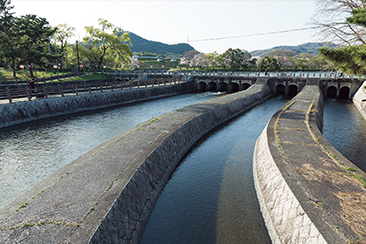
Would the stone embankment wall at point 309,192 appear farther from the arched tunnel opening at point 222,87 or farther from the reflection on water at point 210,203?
the arched tunnel opening at point 222,87

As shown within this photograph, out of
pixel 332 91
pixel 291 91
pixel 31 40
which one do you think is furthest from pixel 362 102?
pixel 31 40

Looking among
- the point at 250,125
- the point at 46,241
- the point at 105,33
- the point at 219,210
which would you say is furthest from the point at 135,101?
the point at 105,33

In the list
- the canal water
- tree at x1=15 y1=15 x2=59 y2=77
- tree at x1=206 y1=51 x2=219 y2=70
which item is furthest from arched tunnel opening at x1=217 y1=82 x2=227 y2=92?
tree at x1=206 y1=51 x2=219 y2=70

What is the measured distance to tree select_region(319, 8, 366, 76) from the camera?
12531 millimetres

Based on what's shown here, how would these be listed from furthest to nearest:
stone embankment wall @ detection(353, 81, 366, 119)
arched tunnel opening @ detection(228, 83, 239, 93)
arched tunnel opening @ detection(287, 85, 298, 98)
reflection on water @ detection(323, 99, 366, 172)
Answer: arched tunnel opening @ detection(228, 83, 239, 93)
arched tunnel opening @ detection(287, 85, 298, 98)
stone embankment wall @ detection(353, 81, 366, 119)
reflection on water @ detection(323, 99, 366, 172)

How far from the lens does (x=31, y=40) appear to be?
54344 millimetres

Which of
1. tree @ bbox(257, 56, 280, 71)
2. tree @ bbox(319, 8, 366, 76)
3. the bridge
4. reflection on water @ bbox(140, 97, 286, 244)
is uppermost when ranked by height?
tree @ bbox(257, 56, 280, 71)

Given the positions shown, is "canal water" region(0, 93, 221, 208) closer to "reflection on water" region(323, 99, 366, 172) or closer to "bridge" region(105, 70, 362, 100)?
"bridge" region(105, 70, 362, 100)

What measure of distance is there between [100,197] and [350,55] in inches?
639

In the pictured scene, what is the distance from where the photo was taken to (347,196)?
8484 mm

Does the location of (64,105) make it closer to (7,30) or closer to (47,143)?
(47,143)

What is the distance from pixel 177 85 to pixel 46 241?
5011cm

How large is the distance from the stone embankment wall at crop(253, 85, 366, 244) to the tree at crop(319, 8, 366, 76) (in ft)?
16.4

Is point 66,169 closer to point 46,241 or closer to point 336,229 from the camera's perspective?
point 46,241
